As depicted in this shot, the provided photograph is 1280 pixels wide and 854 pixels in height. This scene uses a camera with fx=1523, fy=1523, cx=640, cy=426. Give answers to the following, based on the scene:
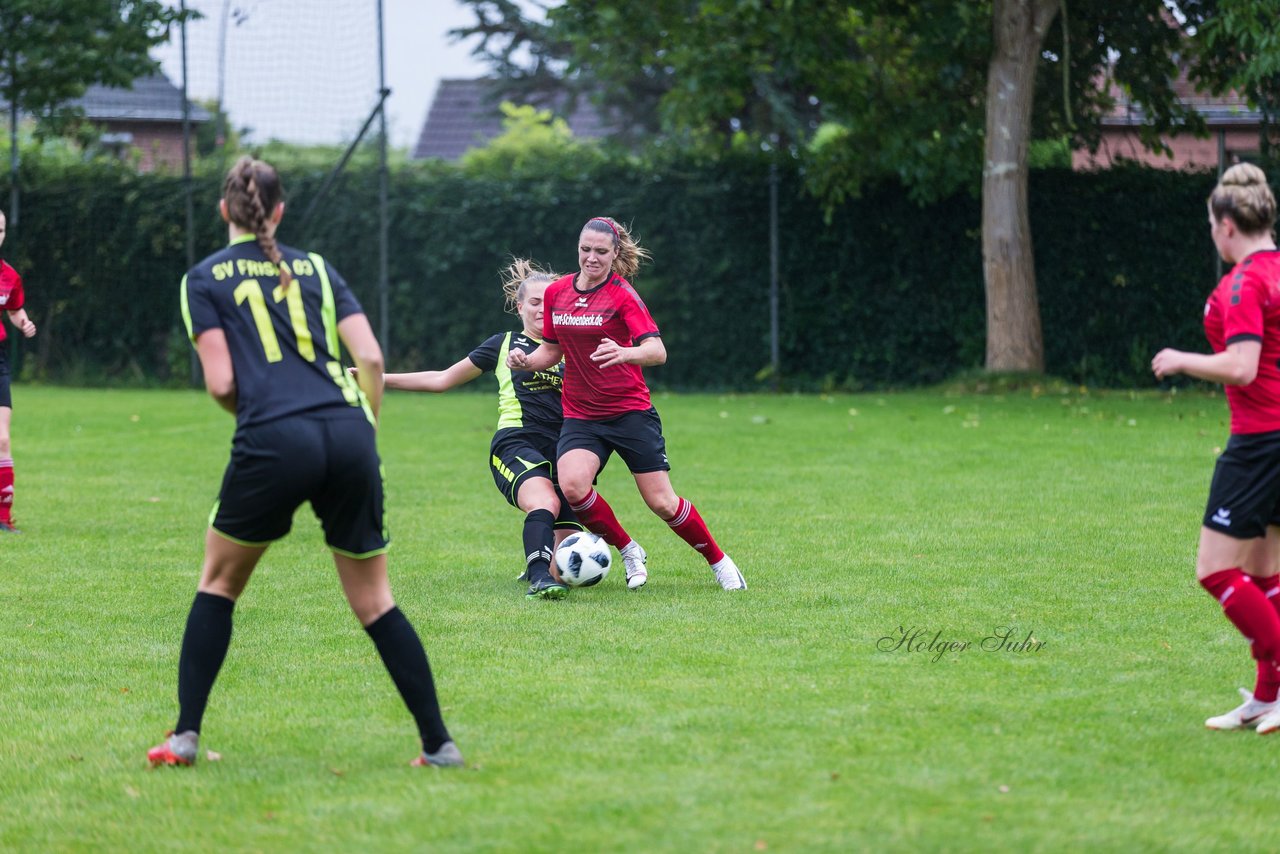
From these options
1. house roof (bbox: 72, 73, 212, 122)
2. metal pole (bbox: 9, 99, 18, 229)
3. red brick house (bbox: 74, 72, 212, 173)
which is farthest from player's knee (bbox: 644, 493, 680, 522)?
house roof (bbox: 72, 73, 212, 122)

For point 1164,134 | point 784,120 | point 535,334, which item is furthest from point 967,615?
point 784,120

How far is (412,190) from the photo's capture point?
22.3 metres

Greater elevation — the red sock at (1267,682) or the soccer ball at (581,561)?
the red sock at (1267,682)

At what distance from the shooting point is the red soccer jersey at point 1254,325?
15.5 feet

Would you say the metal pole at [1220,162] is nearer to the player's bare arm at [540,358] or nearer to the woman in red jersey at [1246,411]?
the player's bare arm at [540,358]

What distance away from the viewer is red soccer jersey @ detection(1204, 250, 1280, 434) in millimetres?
4715

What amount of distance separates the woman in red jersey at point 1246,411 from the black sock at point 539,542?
11.2 feet

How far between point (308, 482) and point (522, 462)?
364cm

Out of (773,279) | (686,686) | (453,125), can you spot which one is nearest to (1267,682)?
(686,686)

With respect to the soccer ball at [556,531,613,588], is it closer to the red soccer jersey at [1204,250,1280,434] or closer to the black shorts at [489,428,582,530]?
the black shorts at [489,428,582,530]

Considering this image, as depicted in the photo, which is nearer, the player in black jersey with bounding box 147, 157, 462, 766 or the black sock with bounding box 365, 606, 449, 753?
the player in black jersey with bounding box 147, 157, 462, 766

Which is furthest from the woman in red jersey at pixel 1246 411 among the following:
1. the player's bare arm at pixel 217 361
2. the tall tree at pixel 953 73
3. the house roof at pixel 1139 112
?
the house roof at pixel 1139 112

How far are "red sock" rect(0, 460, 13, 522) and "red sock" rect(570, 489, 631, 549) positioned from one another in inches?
158

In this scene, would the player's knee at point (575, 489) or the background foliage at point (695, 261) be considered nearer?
the player's knee at point (575, 489)
